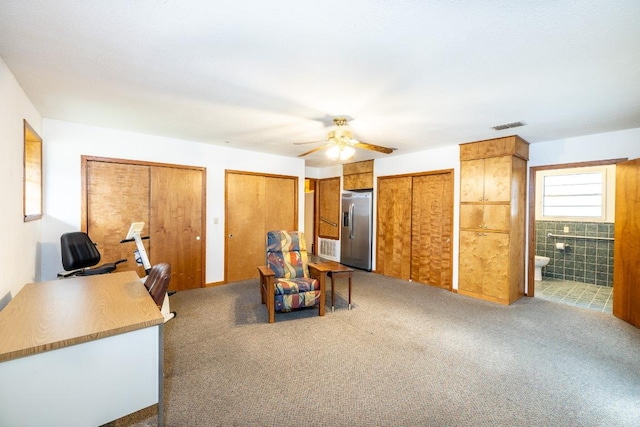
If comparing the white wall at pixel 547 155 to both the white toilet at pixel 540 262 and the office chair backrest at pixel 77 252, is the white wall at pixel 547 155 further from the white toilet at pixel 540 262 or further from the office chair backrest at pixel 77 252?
the office chair backrest at pixel 77 252

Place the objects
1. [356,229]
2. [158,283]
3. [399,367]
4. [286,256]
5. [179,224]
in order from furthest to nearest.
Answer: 1. [356,229]
2. [179,224]
3. [286,256]
4. [399,367]
5. [158,283]

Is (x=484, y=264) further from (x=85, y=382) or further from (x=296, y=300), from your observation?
(x=85, y=382)

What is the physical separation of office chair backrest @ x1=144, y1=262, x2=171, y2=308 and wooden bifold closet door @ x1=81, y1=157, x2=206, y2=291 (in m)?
2.15

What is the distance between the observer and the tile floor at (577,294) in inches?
157

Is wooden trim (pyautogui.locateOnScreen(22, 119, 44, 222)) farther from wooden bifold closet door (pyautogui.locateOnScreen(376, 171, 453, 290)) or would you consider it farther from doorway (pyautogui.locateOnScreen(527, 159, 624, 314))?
doorway (pyautogui.locateOnScreen(527, 159, 624, 314))

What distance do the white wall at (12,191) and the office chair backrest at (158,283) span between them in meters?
0.94

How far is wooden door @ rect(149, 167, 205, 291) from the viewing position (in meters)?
4.16

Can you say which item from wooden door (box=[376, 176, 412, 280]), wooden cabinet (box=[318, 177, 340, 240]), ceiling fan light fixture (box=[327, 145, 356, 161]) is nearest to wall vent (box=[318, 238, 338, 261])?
wooden cabinet (box=[318, 177, 340, 240])

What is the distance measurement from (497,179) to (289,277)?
3.34 metres

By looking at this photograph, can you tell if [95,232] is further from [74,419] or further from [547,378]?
[547,378]

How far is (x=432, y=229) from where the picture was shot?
486 cm

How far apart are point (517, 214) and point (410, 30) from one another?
3587mm

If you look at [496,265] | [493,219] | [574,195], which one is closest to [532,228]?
[493,219]

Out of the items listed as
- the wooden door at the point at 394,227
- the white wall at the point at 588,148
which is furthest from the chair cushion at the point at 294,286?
the white wall at the point at 588,148
